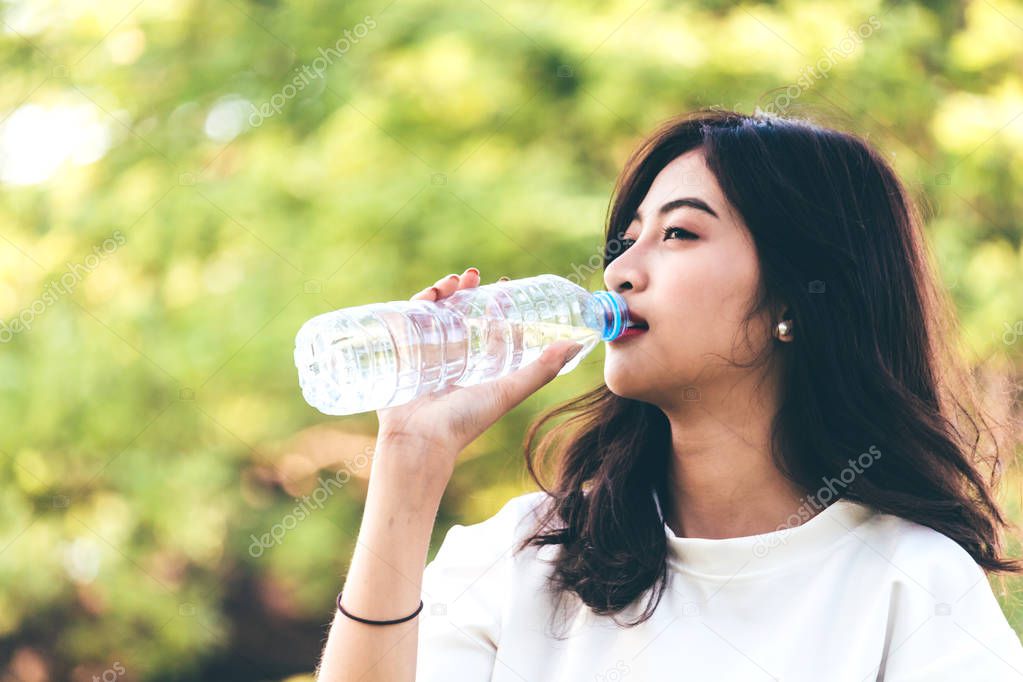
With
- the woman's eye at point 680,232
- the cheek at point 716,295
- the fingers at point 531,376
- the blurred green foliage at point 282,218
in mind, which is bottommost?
the blurred green foliage at point 282,218

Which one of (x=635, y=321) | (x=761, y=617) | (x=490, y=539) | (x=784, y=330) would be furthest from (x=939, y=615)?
(x=490, y=539)

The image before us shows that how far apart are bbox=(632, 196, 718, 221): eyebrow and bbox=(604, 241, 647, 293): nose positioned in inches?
2.5

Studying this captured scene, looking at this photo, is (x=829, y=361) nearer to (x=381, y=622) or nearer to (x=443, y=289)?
(x=443, y=289)

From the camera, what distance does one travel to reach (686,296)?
4.81 ft

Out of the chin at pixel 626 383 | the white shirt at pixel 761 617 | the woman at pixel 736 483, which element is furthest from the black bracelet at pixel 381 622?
the chin at pixel 626 383

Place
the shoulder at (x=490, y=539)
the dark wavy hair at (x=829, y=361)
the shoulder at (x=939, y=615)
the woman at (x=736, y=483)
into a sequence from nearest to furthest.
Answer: the shoulder at (x=939, y=615)
the woman at (x=736, y=483)
the dark wavy hair at (x=829, y=361)
the shoulder at (x=490, y=539)

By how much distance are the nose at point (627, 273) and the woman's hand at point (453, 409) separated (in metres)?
0.11

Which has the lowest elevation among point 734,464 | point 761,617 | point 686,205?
point 761,617

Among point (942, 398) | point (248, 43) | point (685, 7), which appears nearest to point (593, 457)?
point (942, 398)

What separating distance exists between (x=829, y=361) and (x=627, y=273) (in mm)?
334

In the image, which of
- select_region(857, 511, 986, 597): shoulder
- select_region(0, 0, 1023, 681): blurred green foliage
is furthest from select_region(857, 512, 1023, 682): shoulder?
select_region(0, 0, 1023, 681): blurred green foliage

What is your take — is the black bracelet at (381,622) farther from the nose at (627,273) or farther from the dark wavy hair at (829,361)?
the nose at (627,273)

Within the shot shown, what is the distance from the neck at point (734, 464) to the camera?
5.08ft

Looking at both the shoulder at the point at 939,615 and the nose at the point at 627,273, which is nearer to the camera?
the shoulder at the point at 939,615
